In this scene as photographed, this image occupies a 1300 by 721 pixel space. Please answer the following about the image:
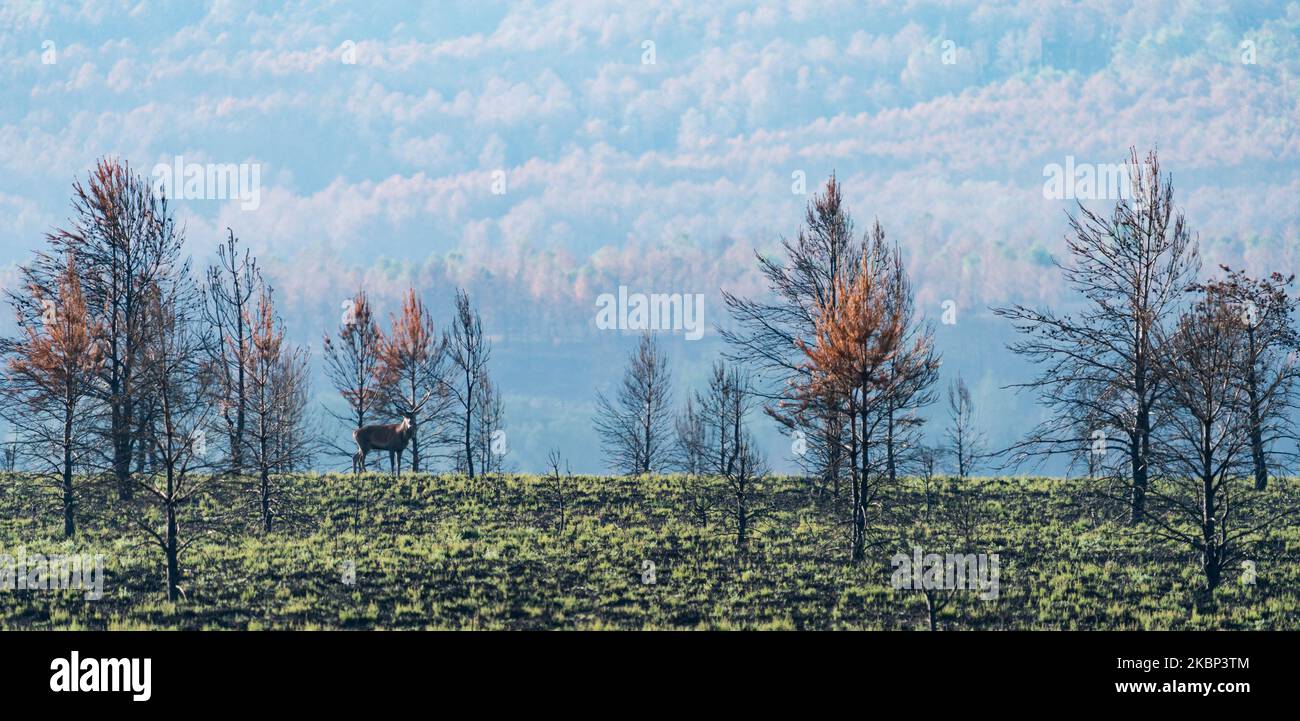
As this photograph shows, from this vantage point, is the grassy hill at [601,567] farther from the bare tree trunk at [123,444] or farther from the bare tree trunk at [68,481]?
the bare tree trunk at [123,444]

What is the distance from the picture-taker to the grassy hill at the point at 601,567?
22.3m

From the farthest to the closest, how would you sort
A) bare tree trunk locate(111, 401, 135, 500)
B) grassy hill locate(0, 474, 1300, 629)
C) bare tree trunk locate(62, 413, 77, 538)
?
1. bare tree trunk locate(111, 401, 135, 500)
2. bare tree trunk locate(62, 413, 77, 538)
3. grassy hill locate(0, 474, 1300, 629)

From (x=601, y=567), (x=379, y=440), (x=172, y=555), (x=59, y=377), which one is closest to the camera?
(x=172, y=555)

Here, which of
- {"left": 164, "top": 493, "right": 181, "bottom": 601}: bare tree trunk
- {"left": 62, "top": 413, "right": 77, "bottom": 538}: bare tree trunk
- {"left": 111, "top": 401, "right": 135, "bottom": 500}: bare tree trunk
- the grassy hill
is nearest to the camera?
the grassy hill

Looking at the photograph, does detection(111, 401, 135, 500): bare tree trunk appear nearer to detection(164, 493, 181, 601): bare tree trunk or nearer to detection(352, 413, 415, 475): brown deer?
detection(164, 493, 181, 601): bare tree trunk

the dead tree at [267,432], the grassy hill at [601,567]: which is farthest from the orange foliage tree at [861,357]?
the dead tree at [267,432]

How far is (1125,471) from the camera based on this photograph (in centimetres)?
3294

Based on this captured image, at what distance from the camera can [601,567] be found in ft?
86.2

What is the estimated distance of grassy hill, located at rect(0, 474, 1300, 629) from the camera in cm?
2231

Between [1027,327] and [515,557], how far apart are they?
1675cm

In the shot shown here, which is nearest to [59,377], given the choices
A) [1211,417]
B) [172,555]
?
[172,555]

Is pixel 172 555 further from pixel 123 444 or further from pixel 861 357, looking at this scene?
pixel 861 357

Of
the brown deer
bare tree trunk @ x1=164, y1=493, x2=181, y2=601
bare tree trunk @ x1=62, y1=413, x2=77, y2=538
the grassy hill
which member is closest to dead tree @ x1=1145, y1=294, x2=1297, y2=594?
the grassy hill
